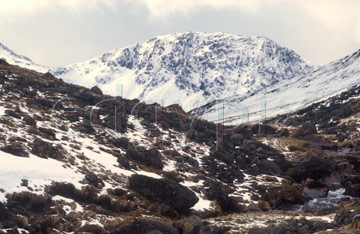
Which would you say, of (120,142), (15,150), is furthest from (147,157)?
(15,150)

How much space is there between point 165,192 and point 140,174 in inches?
151

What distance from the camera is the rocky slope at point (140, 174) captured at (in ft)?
71.3

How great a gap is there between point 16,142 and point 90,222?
10.3 metres

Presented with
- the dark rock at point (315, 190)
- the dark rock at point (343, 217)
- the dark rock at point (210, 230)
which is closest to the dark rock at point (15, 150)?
the dark rock at point (210, 230)

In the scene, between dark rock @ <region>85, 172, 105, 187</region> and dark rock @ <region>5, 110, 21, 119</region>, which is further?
dark rock @ <region>5, 110, 21, 119</region>

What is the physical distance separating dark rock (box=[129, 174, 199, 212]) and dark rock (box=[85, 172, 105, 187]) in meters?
2.93

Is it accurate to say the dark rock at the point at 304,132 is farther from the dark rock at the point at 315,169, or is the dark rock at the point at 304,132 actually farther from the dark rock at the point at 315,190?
the dark rock at the point at 315,190

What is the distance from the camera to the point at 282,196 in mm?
34969

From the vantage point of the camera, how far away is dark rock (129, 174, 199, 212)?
27734 millimetres

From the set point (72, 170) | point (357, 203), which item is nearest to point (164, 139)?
point (72, 170)

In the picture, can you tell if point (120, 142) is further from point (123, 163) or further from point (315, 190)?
point (315, 190)

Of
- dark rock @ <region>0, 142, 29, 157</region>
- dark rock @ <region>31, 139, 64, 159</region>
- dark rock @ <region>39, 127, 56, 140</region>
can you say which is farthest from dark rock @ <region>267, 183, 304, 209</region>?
dark rock @ <region>0, 142, 29, 157</region>

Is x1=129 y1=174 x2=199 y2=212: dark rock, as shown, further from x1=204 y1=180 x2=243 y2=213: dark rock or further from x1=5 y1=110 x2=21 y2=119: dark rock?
x1=5 y1=110 x2=21 y2=119: dark rock

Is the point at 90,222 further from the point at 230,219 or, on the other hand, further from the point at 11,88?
the point at 11,88
